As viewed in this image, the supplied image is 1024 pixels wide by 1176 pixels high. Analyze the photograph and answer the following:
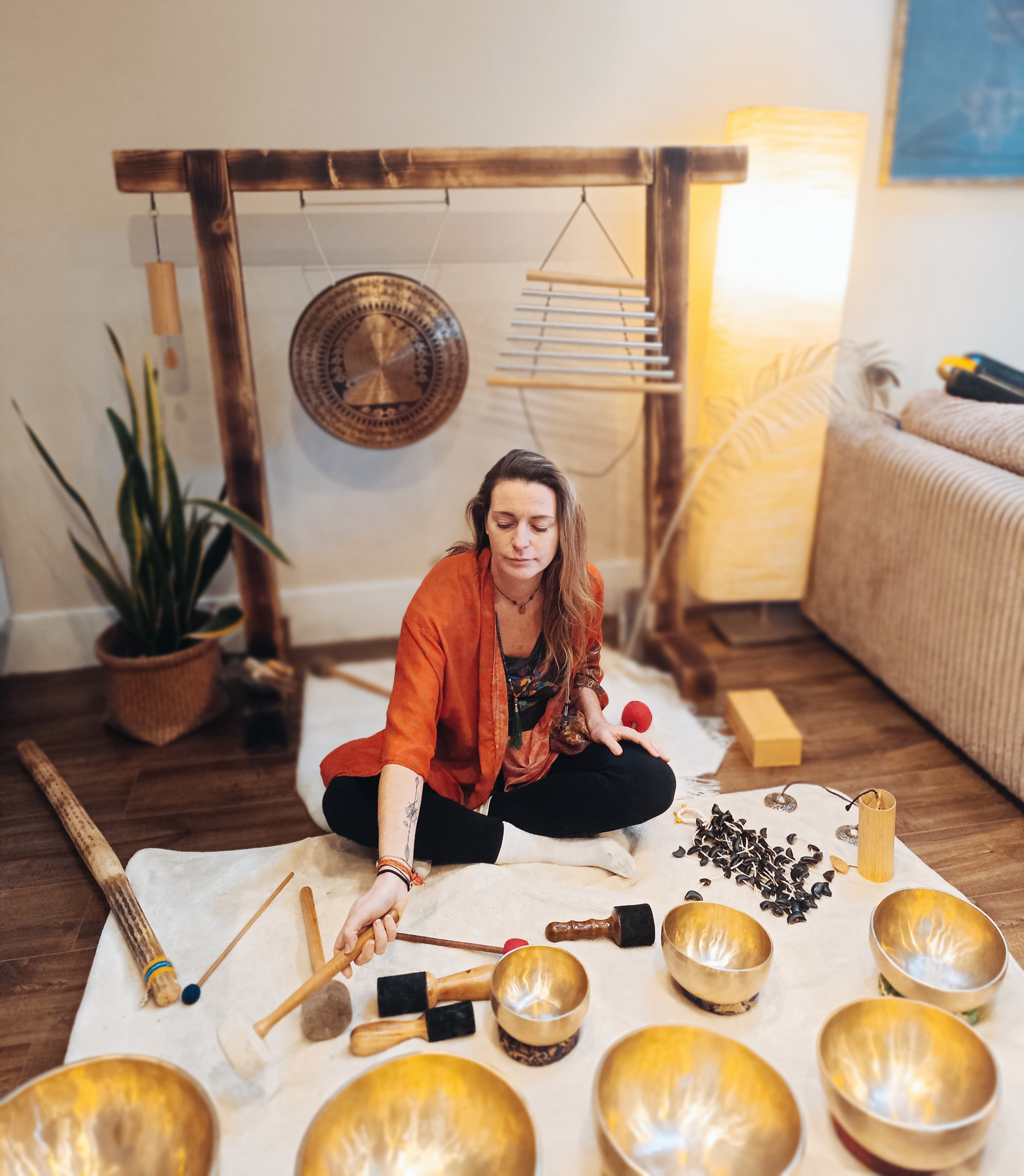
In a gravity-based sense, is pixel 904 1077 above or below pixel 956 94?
below

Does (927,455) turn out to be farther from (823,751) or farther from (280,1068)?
(280,1068)

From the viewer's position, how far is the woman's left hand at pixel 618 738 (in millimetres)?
1628

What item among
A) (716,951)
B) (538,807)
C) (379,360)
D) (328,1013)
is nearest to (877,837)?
(716,951)

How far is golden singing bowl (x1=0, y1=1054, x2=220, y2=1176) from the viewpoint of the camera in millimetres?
982

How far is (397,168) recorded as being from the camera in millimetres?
1896

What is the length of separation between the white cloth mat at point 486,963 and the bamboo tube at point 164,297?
119 cm

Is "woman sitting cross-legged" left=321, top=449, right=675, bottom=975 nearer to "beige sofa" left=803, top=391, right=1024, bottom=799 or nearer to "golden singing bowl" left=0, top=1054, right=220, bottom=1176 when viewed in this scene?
"golden singing bowl" left=0, top=1054, right=220, bottom=1176

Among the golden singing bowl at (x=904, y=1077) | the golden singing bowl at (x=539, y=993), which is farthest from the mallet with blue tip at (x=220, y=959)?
the golden singing bowl at (x=904, y=1077)

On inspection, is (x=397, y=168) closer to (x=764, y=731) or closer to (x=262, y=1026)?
(x=764, y=731)

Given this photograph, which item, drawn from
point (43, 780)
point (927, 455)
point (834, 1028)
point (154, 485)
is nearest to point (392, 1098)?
point (834, 1028)

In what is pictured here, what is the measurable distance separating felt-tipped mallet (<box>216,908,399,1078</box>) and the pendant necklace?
571mm

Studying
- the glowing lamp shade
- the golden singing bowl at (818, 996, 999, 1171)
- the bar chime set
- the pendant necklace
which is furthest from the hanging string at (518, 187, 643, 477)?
the golden singing bowl at (818, 996, 999, 1171)

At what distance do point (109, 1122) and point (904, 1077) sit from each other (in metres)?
0.98

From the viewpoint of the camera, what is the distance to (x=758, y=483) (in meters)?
2.43
